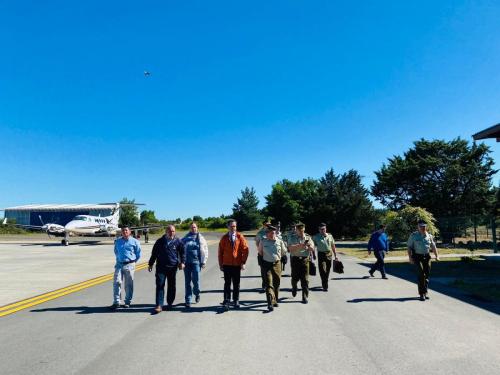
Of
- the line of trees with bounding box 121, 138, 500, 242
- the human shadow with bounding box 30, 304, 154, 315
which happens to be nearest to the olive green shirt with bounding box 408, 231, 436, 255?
the human shadow with bounding box 30, 304, 154, 315

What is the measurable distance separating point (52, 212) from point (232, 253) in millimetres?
90765

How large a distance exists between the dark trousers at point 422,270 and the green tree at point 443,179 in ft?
99.0

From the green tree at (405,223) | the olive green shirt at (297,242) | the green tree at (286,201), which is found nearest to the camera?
the olive green shirt at (297,242)

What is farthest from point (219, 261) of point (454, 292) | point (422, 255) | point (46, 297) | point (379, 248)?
point (379, 248)

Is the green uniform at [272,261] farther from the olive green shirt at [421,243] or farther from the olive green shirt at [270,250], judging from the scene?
the olive green shirt at [421,243]

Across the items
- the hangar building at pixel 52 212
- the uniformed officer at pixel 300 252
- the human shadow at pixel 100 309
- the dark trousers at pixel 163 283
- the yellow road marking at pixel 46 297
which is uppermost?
the hangar building at pixel 52 212

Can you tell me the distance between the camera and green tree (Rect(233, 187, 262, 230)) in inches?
3314

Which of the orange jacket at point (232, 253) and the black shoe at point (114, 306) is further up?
the orange jacket at point (232, 253)

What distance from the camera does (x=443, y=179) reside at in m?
40.0

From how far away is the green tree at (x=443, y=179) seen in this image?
38656mm

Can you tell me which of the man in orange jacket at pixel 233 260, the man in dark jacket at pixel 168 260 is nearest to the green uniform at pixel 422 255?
the man in orange jacket at pixel 233 260

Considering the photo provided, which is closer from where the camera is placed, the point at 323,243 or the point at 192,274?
the point at 192,274

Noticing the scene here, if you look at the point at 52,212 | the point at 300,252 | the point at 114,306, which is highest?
the point at 52,212

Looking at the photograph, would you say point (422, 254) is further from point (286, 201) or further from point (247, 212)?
point (247, 212)
